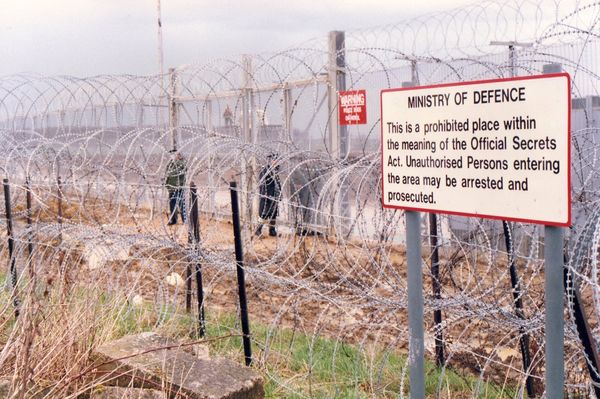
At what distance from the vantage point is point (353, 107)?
1098 cm

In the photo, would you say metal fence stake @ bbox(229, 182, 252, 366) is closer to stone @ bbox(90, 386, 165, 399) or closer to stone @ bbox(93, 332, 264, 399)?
stone @ bbox(93, 332, 264, 399)

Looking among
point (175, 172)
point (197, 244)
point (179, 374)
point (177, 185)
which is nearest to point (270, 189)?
point (175, 172)

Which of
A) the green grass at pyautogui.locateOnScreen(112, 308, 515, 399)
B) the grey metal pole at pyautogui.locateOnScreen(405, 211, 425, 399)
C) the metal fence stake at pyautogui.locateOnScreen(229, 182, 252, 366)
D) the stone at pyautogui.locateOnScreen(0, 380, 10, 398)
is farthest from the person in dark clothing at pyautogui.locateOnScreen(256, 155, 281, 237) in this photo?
the grey metal pole at pyautogui.locateOnScreen(405, 211, 425, 399)

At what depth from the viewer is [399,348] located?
6695 millimetres

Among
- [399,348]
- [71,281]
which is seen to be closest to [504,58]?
[399,348]

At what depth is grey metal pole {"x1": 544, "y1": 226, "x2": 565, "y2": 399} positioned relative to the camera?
7.64 ft

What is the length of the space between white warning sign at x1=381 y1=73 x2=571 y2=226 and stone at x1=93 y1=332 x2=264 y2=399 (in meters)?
1.58

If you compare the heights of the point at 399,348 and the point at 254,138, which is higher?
the point at 254,138

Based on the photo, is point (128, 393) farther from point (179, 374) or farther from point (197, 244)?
point (197, 244)

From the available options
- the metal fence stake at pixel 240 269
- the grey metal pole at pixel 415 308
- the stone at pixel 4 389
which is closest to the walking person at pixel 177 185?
the metal fence stake at pixel 240 269

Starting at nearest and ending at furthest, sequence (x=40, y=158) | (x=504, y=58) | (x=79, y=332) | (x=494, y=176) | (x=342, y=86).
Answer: (x=494, y=176) < (x=79, y=332) < (x=40, y=158) < (x=504, y=58) < (x=342, y=86)

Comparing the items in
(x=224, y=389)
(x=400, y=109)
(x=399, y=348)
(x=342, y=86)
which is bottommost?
(x=399, y=348)

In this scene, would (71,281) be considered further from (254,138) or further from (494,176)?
(254,138)

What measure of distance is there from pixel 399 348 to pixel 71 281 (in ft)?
9.47
